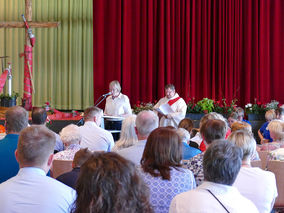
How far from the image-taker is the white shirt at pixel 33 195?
179 centimetres

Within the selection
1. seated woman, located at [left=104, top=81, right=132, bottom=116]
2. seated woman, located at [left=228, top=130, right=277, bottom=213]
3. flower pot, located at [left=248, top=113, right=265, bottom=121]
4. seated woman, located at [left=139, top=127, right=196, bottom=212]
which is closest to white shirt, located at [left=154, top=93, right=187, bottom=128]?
seated woman, located at [left=104, top=81, right=132, bottom=116]

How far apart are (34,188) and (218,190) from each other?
77cm

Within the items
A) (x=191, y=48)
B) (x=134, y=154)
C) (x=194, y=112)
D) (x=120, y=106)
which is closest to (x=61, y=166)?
(x=134, y=154)

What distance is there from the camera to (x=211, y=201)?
181 centimetres

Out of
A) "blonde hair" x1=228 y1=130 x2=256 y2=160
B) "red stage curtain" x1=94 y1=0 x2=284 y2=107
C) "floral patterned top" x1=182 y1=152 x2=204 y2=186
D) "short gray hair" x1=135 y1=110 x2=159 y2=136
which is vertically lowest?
"floral patterned top" x1=182 y1=152 x2=204 y2=186

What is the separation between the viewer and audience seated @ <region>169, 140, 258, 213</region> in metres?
1.81

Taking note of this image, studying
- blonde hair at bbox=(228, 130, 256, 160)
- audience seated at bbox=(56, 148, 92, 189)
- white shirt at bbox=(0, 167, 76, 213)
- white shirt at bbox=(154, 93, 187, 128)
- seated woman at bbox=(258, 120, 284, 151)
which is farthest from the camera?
white shirt at bbox=(154, 93, 187, 128)

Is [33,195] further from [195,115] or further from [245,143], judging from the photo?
[195,115]

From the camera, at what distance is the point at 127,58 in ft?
31.9

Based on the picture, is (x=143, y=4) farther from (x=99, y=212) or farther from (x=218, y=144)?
(x=99, y=212)

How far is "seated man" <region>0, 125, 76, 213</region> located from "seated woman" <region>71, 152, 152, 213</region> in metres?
0.56

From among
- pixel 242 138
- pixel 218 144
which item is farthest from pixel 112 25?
pixel 218 144

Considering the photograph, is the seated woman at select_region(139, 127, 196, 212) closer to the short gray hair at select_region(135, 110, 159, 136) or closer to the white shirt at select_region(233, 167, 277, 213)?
the white shirt at select_region(233, 167, 277, 213)

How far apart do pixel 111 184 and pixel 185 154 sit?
231 centimetres
